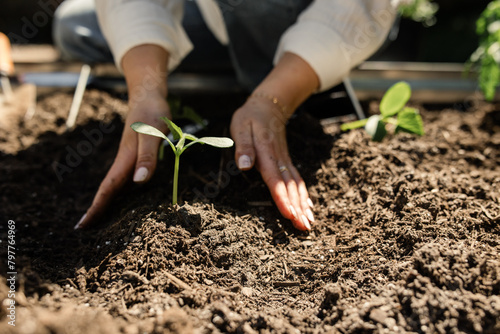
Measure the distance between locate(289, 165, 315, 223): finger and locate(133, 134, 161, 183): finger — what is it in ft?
1.40

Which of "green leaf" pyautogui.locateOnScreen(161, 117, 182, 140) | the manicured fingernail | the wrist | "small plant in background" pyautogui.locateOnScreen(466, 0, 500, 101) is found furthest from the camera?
"small plant in background" pyautogui.locateOnScreen(466, 0, 500, 101)

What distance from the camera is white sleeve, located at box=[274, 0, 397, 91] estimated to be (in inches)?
53.0

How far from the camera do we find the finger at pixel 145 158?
1.09 metres

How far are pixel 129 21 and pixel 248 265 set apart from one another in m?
1.04

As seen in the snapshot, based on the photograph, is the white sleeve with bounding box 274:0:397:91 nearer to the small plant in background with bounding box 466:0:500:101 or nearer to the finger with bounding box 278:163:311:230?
the finger with bounding box 278:163:311:230

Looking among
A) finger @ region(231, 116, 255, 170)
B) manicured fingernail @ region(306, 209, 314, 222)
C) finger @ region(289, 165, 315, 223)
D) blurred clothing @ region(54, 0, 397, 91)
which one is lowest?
manicured fingernail @ region(306, 209, 314, 222)

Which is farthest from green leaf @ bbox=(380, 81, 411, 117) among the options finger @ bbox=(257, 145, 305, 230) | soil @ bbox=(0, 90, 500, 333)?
finger @ bbox=(257, 145, 305, 230)

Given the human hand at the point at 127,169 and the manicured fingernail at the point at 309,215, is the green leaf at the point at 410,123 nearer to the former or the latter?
the manicured fingernail at the point at 309,215

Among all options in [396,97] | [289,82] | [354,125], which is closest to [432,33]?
[396,97]

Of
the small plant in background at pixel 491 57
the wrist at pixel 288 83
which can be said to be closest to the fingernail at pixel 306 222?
the wrist at pixel 288 83

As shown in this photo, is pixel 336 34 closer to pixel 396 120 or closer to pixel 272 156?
pixel 396 120

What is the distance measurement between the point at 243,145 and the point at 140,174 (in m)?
0.32

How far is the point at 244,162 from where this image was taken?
3.60 feet

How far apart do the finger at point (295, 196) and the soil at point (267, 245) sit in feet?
0.12
